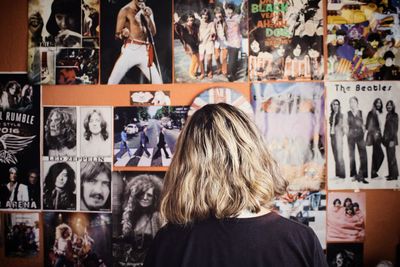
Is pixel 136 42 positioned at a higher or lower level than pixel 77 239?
higher

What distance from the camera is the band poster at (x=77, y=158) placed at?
6.62 ft

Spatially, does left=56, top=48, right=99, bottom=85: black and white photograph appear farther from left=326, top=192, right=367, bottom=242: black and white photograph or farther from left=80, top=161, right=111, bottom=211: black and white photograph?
left=326, top=192, right=367, bottom=242: black and white photograph

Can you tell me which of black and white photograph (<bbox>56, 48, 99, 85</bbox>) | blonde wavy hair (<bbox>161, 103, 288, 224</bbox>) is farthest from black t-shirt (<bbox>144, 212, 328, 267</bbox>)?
black and white photograph (<bbox>56, 48, 99, 85</bbox>)

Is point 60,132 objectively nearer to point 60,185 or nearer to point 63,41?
point 60,185

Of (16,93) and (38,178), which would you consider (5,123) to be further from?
(38,178)

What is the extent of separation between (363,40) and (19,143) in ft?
6.69

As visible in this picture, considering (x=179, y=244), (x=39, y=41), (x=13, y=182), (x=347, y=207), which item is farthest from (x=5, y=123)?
A: (x=347, y=207)

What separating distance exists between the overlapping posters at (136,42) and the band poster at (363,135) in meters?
0.96

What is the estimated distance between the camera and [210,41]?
1968 mm

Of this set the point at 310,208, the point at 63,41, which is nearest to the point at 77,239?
the point at 63,41

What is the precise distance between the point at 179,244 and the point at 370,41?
1.61 metres

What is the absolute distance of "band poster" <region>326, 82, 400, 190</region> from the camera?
1.90 meters

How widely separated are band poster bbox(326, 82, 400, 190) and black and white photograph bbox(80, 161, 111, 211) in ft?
4.07

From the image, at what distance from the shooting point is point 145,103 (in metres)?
2.00
